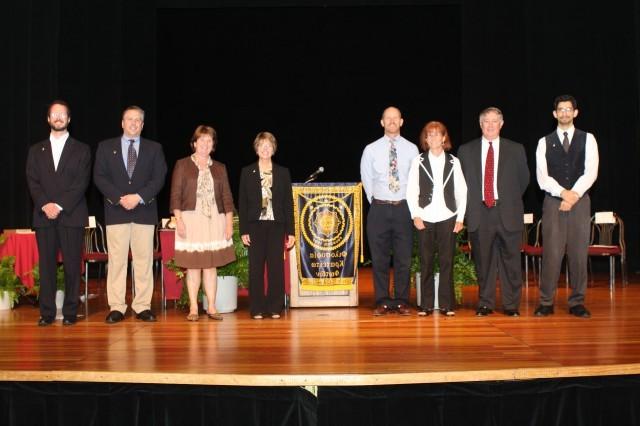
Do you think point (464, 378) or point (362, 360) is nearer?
point (464, 378)

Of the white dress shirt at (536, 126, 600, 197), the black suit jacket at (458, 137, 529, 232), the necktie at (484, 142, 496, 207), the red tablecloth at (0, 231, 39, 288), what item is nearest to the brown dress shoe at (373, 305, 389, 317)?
the black suit jacket at (458, 137, 529, 232)

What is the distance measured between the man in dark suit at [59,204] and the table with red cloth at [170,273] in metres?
1.03

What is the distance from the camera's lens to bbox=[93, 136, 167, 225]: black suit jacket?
5.45 meters

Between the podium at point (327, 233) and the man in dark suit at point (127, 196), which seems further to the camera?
the podium at point (327, 233)

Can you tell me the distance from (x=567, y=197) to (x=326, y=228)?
201 centimetres

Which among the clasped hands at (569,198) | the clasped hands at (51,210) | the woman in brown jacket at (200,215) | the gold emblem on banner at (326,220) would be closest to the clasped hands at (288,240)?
the woman in brown jacket at (200,215)

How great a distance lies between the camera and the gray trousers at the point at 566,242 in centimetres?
550

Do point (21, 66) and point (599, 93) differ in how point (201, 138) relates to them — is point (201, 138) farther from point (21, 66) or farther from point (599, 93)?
point (599, 93)

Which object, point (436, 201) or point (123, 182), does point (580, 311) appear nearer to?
point (436, 201)

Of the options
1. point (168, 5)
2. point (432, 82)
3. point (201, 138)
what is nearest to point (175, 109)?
point (168, 5)

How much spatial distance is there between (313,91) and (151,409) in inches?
290

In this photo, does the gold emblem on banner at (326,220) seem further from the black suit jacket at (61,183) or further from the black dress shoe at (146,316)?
the black suit jacket at (61,183)

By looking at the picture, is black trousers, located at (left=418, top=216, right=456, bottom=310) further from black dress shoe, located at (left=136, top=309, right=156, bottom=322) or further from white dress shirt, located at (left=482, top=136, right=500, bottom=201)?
black dress shoe, located at (left=136, top=309, right=156, bottom=322)

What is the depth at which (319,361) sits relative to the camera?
3889 mm
